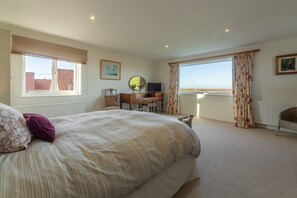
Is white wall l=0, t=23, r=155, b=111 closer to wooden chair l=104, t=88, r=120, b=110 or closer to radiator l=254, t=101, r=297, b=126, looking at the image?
wooden chair l=104, t=88, r=120, b=110

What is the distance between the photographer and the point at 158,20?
2852 millimetres

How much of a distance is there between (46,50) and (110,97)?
2.05 metres

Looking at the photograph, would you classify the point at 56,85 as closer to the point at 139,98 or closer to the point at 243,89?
the point at 139,98

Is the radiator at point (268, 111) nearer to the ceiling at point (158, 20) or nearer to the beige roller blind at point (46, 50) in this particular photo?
the ceiling at point (158, 20)

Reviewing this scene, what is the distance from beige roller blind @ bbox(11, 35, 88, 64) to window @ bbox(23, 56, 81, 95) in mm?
215

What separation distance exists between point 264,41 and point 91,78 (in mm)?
4741

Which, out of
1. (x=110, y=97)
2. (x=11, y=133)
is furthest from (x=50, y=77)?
(x=11, y=133)

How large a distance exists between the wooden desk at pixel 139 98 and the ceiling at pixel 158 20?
1712 mm

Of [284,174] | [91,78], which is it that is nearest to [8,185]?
[284,174]

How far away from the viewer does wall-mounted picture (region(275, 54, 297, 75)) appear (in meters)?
3.65

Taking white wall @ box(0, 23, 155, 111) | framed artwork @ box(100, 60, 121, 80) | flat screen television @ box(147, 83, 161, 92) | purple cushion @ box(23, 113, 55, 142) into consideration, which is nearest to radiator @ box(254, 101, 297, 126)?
flat screen television @ box(147, 83, 161, 92)

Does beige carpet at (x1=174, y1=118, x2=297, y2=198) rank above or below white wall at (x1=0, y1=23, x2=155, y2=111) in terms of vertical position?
below

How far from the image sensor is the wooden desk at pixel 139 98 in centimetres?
507

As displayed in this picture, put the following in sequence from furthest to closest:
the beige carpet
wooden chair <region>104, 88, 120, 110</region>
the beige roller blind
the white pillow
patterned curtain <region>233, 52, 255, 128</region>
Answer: wooden chair <region>104, 88, 120, 110</region>
patterned curtain <region>233, 52, 255, 128</region>
the beige roller blind
the beige carpet
the white pillow
